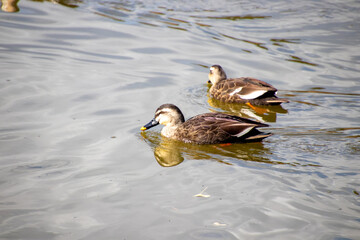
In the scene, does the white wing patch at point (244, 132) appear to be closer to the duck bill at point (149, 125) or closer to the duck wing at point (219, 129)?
the duck wing at point (219, 129)

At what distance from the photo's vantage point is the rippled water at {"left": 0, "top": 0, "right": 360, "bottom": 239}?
5.12 metres

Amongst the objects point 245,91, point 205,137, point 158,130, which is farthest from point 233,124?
point 245,91

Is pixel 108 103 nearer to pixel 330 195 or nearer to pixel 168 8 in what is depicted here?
pixel 330 195

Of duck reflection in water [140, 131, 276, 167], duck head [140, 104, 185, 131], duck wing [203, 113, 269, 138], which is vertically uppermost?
duck wing [203, 113, 269, 138]

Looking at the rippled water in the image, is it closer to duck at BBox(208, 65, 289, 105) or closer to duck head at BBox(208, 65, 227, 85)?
duck at BBox(208, 65, 289, 105)

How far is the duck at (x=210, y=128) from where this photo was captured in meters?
7.42

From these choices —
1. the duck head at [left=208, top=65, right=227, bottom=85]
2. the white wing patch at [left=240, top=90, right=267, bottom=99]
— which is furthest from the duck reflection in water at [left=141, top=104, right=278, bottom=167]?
the duck head at [left=208, top=65, right=227, bottom=85]

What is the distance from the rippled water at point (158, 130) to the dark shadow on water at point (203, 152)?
1.4 inches

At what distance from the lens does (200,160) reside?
684cm

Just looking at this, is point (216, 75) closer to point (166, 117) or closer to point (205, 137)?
point (166, 117)

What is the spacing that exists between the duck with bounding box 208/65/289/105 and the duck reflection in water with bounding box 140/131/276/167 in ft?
6.86

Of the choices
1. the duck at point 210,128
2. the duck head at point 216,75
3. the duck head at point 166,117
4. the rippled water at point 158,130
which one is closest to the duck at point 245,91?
the duck head at point 216,75

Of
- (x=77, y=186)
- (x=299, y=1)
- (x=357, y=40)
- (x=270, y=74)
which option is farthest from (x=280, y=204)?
(x=299, y=1)

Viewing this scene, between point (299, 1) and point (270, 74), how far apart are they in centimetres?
833
